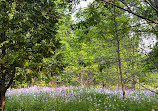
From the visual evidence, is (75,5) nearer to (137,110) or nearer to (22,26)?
(22,26)

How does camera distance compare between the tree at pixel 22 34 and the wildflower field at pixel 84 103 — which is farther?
the wildflower field at pixel 84 103

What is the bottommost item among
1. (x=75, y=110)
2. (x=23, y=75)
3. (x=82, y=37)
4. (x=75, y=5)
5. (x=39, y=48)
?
(x=75, y=110)

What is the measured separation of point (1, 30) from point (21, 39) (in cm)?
76

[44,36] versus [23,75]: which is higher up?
[44,36]

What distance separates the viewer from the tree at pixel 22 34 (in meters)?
4.29

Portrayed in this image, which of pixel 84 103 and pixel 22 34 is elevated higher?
pixel 22 34

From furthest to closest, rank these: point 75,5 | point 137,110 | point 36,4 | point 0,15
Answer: point 36,4, point 0,15, point 137,110, point 75,5

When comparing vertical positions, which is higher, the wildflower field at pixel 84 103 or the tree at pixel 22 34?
the tree at pixel 22 34

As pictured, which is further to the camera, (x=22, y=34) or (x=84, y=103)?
(x=84, y=103)

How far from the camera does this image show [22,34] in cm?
475

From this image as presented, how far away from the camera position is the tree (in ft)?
14.1

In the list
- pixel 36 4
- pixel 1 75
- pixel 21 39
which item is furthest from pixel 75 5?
pixel 1 75

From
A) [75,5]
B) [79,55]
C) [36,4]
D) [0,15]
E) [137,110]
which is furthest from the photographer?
[79,55]

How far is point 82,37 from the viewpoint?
450 centimetres
